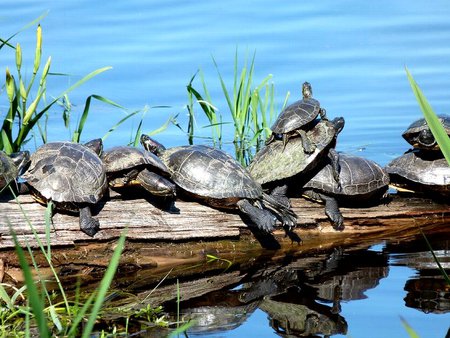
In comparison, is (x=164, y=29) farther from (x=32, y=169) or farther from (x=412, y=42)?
(x=32, y=169)

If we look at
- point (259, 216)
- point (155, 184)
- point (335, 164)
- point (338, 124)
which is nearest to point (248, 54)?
point (338, 124)

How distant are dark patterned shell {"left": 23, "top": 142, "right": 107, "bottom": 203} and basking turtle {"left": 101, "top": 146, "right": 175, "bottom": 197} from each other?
0.10m

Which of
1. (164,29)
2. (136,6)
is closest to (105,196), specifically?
(164,29)

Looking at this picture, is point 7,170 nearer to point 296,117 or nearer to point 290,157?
point 290,157

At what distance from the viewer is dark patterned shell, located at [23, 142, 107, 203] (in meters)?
5.22

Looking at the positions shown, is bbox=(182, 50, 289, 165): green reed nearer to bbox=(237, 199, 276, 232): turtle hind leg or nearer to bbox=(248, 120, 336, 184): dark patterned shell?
bbox=(248, 120, 336, 184): dark patterned shell

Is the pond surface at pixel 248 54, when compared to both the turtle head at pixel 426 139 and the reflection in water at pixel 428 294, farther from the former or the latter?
the reflection in water at pixel 428 294

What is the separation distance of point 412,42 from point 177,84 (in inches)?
122

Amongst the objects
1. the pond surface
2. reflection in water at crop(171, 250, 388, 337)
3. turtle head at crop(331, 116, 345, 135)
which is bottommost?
reflection in water at crop(171, 250, 388, 337)

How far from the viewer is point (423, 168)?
21.1 ft

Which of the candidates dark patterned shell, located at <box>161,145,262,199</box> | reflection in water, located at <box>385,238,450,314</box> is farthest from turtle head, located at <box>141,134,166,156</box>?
reflection in water, located at <box>385,238,450,314</box>

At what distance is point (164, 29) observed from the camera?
1122 cm

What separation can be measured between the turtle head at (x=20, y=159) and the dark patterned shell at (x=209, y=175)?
2.84 ft

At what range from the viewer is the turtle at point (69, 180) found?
17.1 feet
